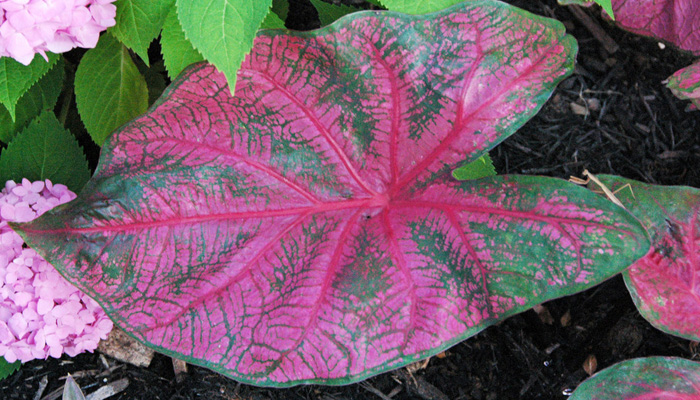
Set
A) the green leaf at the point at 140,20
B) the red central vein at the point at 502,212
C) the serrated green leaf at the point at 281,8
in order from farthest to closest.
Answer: the serrated green leaf at the point at 281,8, the green leaf at the point at 140,20, the red central vein at the point at 502,212

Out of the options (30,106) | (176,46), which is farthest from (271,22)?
(30,106)

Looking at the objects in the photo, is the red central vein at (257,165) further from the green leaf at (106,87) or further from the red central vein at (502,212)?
the green leaf at (106,87)

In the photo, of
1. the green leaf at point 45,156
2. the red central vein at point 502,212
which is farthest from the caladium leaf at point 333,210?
the green leaf at point 45,156

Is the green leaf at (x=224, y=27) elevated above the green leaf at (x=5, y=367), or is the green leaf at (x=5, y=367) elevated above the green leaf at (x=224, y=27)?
the green leaf at (x=224, y=27)

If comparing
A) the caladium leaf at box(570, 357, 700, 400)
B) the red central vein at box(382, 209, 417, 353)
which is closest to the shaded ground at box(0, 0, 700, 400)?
the caladium leaf at box(570, 357, 700, 400)

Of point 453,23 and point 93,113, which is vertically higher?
point 453,23

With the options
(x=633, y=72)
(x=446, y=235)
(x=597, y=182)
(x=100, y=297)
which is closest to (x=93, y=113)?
(x=100, y=297)

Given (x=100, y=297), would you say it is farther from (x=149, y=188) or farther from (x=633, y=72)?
(x=633, y=72)
